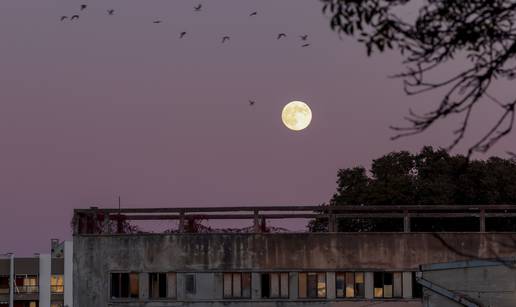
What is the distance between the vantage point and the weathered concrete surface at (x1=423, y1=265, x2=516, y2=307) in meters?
35.0

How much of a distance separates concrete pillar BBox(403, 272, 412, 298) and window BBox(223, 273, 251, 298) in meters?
5.24

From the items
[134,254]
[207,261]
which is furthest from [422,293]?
[134,254]

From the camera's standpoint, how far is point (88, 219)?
4250 centimetres

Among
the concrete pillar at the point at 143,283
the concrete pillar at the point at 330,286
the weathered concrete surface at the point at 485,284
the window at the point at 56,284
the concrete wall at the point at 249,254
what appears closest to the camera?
the weathered concrete surface at the point at 485,284

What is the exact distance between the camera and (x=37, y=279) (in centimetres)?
13325

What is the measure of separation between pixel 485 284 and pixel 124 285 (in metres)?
13.0

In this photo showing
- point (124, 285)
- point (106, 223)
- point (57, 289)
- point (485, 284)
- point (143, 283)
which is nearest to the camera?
point (485, 284)

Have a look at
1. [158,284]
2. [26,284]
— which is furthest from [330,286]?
[26,284]

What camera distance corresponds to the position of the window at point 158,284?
41.8m

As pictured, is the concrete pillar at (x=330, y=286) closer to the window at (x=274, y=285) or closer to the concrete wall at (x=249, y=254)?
the concrete wall at (x=249, y=254)

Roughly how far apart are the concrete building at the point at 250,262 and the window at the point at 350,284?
3 cm

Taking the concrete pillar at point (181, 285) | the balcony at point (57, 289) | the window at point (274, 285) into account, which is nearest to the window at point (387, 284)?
the window at point (274, 285)

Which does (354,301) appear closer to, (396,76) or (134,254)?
(134,254)

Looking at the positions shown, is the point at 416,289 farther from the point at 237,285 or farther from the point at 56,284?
the point at 56,284
